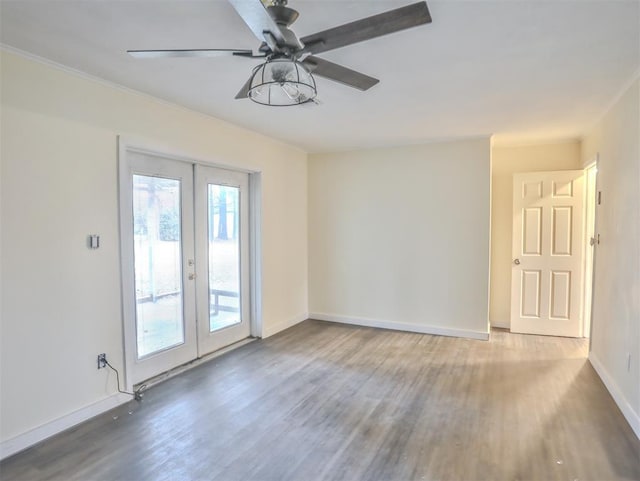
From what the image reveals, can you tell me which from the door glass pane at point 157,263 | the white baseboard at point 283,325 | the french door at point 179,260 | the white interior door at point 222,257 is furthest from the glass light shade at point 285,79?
the white baseboard at point 283,325

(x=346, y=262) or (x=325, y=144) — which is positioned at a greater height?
(x=325, y=144)

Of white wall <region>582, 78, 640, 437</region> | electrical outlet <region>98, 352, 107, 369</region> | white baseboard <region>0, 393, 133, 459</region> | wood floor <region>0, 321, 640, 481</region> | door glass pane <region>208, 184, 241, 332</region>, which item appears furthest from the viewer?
door glass pane <region>208, 184, 241, 332</region>

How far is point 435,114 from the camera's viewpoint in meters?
3.50

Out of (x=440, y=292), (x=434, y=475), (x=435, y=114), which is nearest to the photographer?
(x=434, y=475)

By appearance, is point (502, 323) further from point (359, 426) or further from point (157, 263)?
point (157, 263)

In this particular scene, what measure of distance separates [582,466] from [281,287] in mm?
3554

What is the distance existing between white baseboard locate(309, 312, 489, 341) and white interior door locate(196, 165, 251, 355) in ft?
4.42

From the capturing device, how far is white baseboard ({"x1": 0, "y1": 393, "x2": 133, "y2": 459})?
2.28m

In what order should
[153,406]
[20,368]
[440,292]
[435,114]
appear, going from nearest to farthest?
1. [20,368]
2. [153,406]
3. [435,114]
4. [440,292]

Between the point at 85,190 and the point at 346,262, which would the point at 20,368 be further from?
the point at 346,262

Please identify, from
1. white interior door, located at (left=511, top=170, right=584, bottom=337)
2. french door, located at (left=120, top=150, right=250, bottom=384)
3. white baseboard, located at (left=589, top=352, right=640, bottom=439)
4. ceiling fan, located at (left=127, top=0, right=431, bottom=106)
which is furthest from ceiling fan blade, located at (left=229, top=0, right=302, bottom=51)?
white interior door, located at (left=511, top=170, right=584, bottom=337)

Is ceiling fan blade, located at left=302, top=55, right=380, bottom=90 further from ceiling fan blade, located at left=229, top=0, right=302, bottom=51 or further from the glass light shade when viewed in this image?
ceiling fan blade, located at left=229, top=0, right=302, bottom=51

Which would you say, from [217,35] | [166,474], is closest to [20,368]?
[166,474]

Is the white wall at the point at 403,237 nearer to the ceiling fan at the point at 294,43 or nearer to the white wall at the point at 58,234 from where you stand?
the white wall at the point at 58,234
